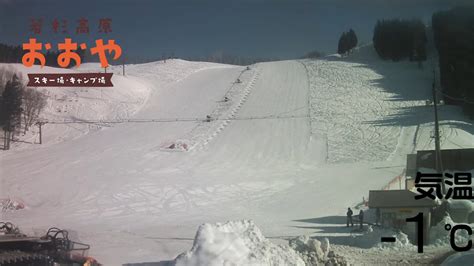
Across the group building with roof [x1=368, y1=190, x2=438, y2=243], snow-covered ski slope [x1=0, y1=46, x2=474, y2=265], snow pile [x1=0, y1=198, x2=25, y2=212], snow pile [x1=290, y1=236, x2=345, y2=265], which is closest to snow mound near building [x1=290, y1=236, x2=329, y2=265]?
snow pile [x1=290, y1=236, x2=345, y2=265]

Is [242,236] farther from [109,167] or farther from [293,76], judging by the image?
[293,76]

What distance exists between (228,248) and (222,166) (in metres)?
4.15

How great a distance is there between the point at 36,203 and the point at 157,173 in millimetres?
1865

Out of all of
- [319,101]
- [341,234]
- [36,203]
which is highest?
[319,101]

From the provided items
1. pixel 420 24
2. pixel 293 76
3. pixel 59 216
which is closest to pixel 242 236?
pixel 59 216

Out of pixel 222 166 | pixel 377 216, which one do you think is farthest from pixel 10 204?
pixel 377 216

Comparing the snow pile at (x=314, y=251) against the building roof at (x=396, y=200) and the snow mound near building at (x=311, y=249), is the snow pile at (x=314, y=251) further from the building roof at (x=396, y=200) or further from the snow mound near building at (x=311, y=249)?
the building roof at (x=396, y=200)

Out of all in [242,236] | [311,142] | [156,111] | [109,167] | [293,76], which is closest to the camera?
[242,236]

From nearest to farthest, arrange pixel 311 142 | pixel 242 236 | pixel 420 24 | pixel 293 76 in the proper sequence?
1. pixel 242 236
2. pixel 420 24
3. pixel 311 142
4. pixel 293 76

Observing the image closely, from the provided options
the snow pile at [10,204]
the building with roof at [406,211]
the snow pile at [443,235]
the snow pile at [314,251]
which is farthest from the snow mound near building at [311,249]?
the snow pile at [10,204]

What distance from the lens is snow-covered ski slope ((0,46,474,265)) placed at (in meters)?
6.26

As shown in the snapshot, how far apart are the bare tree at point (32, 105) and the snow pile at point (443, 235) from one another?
Answer: 4340 mm

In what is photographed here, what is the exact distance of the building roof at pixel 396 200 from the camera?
18.9 ft

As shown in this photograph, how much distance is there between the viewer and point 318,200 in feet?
25.5
